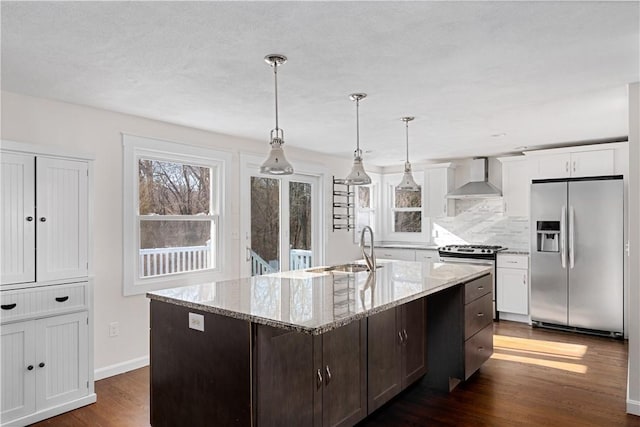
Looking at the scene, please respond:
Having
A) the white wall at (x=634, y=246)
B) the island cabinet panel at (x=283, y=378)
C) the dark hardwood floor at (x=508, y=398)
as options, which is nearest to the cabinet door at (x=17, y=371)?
the dark hardwood floor at (x=508, y=398)

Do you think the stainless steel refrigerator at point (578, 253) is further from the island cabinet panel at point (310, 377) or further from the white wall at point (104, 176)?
the white wall at point (104, 176)

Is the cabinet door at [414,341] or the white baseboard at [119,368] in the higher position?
the cabinet door at [414,341]

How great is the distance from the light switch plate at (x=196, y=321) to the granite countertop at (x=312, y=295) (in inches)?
2.0

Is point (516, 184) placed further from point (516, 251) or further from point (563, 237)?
point (563, 237)

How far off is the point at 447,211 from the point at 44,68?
17.5 ft

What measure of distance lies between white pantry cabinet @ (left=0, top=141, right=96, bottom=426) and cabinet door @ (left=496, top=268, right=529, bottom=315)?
465 cm

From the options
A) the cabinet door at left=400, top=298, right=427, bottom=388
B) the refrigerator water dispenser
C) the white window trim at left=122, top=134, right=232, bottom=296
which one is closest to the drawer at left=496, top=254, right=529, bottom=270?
the refrigerator water dispenser

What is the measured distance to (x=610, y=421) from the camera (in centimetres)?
279

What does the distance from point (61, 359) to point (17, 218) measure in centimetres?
99

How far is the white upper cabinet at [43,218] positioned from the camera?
274cm

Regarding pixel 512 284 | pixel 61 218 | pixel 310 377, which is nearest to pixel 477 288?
pixel 310 377

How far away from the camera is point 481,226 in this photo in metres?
6.32

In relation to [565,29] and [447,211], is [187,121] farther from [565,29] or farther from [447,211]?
[447,211]

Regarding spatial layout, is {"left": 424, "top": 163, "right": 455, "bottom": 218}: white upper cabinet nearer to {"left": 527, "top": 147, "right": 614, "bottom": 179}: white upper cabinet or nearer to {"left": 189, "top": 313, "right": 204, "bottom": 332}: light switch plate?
{"left": 527, "top": 147, "right": 614, "bottom": 179}: white upper cabinet
